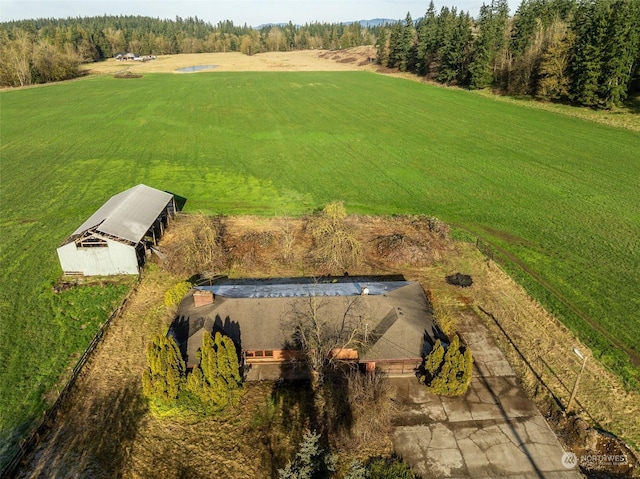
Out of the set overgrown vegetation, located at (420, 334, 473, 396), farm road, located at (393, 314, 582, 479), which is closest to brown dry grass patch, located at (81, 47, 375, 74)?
overgrown vegetation, located at (420, 334, 473, 396)

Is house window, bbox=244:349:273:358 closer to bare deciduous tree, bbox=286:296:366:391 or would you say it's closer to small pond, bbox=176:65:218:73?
bare deciduous tree, bbox=286:296:366:391

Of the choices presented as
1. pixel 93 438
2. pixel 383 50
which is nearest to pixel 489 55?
pixel 383 50

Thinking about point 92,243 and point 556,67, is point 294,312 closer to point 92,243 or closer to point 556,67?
point 92,243

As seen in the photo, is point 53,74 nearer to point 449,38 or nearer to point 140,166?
point 140,166

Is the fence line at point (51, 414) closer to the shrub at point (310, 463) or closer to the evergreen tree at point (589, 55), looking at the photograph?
the shrub at point (310, 463)

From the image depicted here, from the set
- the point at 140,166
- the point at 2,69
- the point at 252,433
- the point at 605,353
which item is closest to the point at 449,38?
the point at 140,166

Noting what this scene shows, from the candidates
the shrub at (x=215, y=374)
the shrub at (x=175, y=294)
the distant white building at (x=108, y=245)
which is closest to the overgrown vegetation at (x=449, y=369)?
the shrub at (x=215, y=374)
